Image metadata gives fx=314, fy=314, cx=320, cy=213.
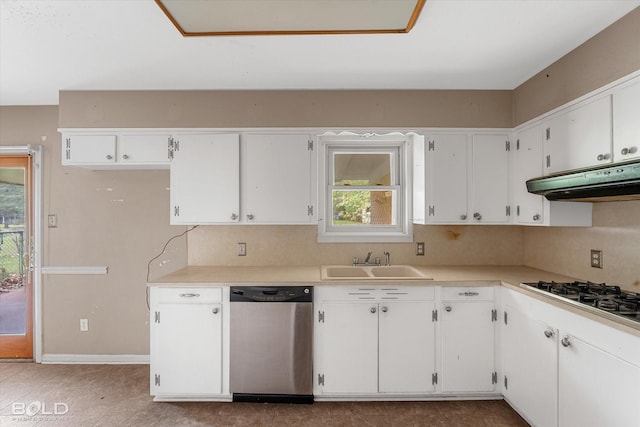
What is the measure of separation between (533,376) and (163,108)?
3438 millimetres

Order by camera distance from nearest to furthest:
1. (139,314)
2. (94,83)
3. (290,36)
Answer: (290,36)
(94,83)
(139,314)

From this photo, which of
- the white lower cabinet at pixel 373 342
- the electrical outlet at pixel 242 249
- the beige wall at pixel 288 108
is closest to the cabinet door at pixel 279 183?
the beige wall at pixel 288 108

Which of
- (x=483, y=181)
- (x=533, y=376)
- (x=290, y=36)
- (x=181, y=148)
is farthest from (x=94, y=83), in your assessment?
(x=533, y=376)

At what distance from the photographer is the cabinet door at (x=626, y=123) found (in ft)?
5.37

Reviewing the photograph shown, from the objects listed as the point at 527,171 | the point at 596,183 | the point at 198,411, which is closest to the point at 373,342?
the point at 198,411

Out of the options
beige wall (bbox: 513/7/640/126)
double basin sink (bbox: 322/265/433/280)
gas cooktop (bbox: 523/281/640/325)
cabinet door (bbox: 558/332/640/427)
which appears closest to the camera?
cabinet door (bbox: 558/332/640/427)

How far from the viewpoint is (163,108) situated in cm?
275

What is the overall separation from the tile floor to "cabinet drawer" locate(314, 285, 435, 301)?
80cm

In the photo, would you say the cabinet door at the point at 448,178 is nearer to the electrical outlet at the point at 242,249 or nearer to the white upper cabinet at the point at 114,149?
the electrical outlet at the point at 242,249

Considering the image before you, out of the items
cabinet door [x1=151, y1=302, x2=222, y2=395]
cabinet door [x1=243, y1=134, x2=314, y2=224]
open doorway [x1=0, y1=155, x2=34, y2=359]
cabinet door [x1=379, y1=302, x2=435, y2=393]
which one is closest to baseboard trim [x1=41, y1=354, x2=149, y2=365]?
open doorway [x1=0, y1=155, x2=34, y2=359]

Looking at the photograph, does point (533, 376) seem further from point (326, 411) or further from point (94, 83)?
point (94, 83)

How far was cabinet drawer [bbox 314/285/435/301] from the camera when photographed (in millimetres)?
2350

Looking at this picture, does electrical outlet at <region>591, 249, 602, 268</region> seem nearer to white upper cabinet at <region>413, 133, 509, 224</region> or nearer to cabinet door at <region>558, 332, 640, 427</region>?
white upper cabinet at <region>413, 133, 509, 224</region>

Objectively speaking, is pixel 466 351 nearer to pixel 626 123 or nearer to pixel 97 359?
pixel 626 123
